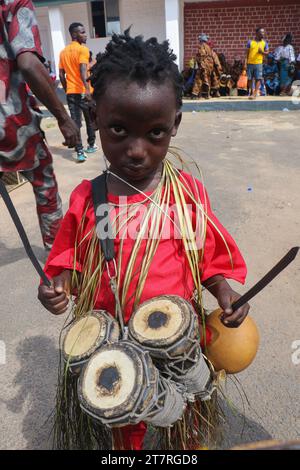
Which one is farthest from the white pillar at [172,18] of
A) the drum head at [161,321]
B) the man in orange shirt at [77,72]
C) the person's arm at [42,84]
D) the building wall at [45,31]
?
the drum head at [161,321]

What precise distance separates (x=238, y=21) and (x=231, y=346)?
12697 millimetres

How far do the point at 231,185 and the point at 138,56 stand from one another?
371 centimetres

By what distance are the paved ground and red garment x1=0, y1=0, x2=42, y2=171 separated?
0.99m

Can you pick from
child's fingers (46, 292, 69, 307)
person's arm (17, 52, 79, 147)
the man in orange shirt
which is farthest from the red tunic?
the man in orange shirt

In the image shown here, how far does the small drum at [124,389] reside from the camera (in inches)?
42.5

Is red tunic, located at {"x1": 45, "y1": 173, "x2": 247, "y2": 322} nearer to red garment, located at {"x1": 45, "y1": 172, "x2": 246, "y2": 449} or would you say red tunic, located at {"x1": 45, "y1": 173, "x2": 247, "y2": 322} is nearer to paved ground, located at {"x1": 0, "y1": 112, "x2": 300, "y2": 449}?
red garment, located at {"x1": 45, "y1": 172, "x2": 246, "y2": 449}

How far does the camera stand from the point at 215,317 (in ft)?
4.86

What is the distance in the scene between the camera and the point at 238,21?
11.9 metres

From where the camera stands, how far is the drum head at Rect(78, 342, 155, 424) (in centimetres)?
108

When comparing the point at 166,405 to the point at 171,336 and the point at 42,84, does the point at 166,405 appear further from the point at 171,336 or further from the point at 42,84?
the point at 42,84

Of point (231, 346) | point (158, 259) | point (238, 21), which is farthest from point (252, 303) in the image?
point (238, 21)
